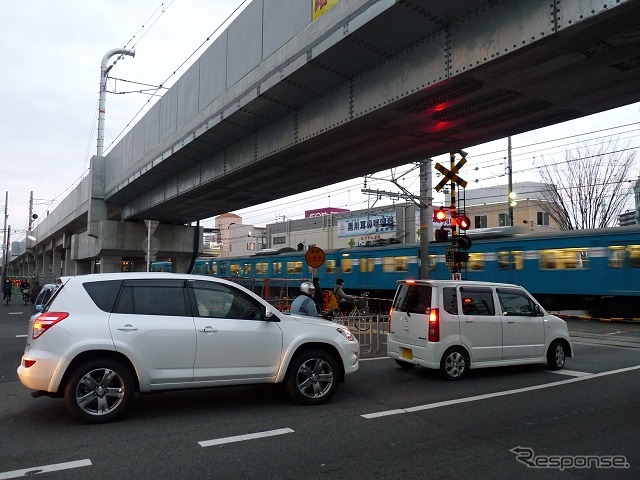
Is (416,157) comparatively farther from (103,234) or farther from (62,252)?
(62,252)

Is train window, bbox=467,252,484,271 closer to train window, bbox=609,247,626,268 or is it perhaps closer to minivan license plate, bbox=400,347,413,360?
train window, bbox=609,247,626,268

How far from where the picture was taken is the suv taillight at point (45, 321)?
5707 millimetres

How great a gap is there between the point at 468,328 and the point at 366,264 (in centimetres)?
1923

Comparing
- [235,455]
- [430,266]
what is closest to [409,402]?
[235,455]

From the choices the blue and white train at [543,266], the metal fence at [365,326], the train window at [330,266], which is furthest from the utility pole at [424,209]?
the train window at [330,266]

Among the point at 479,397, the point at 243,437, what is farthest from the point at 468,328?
the point at 243,437

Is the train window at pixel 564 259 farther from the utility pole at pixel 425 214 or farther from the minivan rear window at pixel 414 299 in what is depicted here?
the minivan rear window at pixel 414 299

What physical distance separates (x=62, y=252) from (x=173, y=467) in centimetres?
5046

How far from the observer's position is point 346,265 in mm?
28734

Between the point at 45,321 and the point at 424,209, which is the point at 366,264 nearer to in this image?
the point at 424,209

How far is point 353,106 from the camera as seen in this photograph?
1006 centimetres

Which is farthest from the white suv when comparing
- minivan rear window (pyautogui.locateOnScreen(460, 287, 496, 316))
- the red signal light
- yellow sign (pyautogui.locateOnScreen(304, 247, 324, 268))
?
the red signal light

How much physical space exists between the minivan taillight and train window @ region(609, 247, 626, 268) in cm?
1383

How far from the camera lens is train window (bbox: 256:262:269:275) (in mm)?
33906
